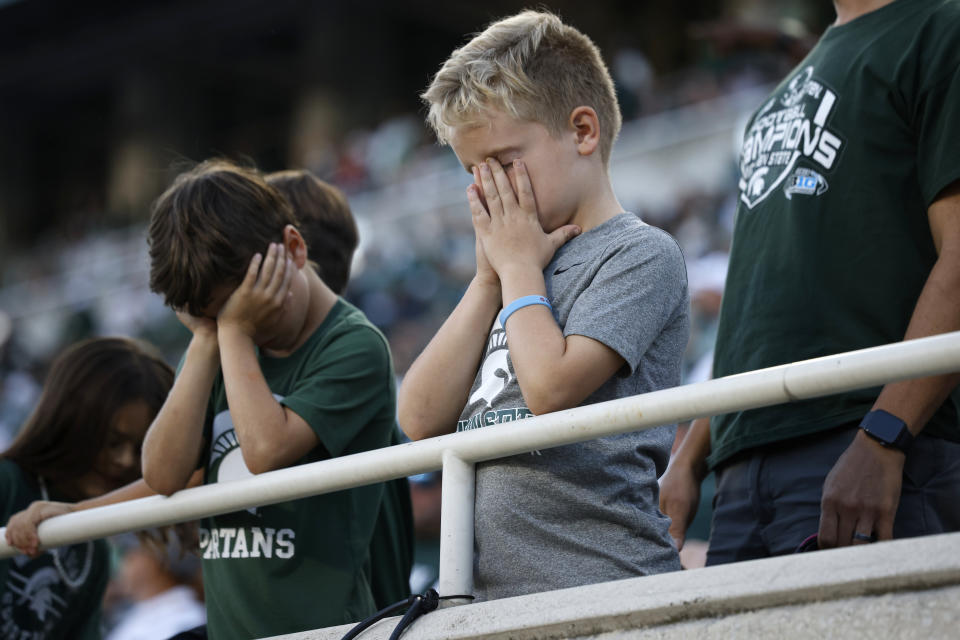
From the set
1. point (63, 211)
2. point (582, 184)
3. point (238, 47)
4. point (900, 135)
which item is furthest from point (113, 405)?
point (63, 211)

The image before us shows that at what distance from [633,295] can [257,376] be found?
72 centimetres

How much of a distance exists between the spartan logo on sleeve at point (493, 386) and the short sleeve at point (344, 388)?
355 mm

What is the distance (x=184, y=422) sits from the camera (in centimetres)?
213

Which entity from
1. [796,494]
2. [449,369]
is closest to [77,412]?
[449,369]

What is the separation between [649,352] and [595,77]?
508 mm

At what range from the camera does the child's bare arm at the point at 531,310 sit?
167cm

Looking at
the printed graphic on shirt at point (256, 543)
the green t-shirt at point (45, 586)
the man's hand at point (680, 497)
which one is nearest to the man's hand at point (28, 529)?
the printed graphic on shirt at point (256, 543)

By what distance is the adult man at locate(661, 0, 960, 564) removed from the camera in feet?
5.68

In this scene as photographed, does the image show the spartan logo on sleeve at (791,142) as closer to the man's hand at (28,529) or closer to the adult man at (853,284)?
the adult man at (853,284)

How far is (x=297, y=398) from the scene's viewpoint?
2096 millimetres

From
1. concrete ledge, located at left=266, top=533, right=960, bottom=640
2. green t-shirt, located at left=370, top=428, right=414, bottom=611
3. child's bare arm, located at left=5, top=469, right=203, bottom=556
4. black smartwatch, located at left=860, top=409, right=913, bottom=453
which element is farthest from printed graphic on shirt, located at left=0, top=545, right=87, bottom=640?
black smartwatch, located at left=860, top=409, right=913, bottom=453

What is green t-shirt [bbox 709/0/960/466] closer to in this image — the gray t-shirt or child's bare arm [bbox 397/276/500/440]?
the gray t-shirt

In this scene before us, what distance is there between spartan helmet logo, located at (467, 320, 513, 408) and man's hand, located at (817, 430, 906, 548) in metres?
0.51

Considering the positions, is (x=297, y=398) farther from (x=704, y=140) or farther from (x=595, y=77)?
(x=704, y=140)
